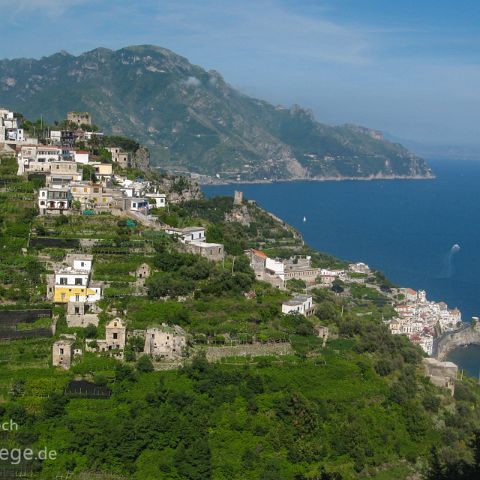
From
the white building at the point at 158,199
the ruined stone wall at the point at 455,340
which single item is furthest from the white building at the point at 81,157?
the ruined stone wall at the point at 455,340

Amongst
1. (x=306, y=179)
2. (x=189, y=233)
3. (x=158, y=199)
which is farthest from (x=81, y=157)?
(x=306, y=179)

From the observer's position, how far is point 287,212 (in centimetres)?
Result: 9956

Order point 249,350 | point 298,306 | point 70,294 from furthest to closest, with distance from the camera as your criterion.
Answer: point 298,306 < point 70,294 < point 249,350

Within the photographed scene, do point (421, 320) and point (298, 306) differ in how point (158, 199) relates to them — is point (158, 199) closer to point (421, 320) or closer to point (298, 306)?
point (298, 306)

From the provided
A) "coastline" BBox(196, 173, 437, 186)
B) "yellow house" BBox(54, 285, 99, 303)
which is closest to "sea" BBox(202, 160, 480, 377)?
"coastline" BBox(196, 173, 437, 186)

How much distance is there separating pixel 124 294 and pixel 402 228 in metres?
69.7

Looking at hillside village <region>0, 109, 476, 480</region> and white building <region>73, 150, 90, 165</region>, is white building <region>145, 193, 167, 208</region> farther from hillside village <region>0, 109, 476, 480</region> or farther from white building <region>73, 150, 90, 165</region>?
white building <region>73, 150, 90, 165</region>

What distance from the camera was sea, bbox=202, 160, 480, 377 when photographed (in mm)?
65125

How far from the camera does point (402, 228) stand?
9369 centimetres

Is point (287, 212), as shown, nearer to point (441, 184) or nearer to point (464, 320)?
point (464, 320)

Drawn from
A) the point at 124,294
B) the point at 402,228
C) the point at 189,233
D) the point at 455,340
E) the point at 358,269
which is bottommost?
the point at 455,340

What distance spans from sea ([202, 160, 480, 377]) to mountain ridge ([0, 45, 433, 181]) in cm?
1411

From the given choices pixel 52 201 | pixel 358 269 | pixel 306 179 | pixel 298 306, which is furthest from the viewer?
pixel 306 179

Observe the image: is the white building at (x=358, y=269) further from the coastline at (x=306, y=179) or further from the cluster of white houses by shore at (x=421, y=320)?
the coastline at (x=306, y=179)
